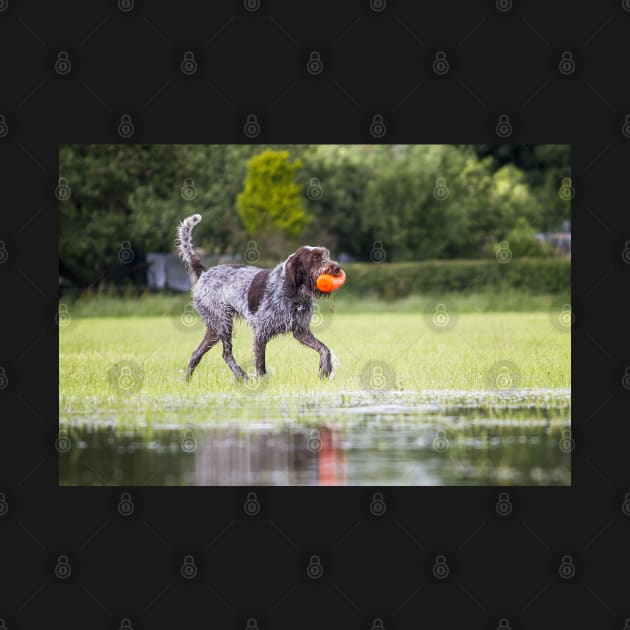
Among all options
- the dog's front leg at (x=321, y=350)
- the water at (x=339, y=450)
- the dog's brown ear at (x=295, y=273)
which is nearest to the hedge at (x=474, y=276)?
the dog's front leg at (x=321, y=350)

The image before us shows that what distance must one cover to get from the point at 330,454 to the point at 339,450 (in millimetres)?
134

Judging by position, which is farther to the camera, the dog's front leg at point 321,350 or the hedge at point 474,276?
the hedge at point 474,276

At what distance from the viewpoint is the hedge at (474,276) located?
27203 millimetres

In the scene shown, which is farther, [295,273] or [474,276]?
[474,276]

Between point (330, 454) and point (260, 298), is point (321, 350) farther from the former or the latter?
point (330, 454)

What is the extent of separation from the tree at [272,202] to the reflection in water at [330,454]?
16172 millimetres

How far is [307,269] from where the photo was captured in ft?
37.9

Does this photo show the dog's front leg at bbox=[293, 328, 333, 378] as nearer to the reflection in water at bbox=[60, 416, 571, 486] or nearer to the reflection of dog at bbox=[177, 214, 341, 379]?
the reflection of dog at bbox=[177, 214, 341, 379]

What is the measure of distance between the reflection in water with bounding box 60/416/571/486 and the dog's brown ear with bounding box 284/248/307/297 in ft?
6.45

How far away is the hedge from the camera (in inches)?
1071

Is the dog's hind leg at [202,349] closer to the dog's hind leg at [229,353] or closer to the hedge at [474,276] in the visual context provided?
the dog's hind leg at [229,353]

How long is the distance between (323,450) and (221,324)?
3959mm

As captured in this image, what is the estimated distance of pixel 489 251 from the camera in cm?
3031

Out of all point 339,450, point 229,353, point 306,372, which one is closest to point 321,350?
point 306,372
